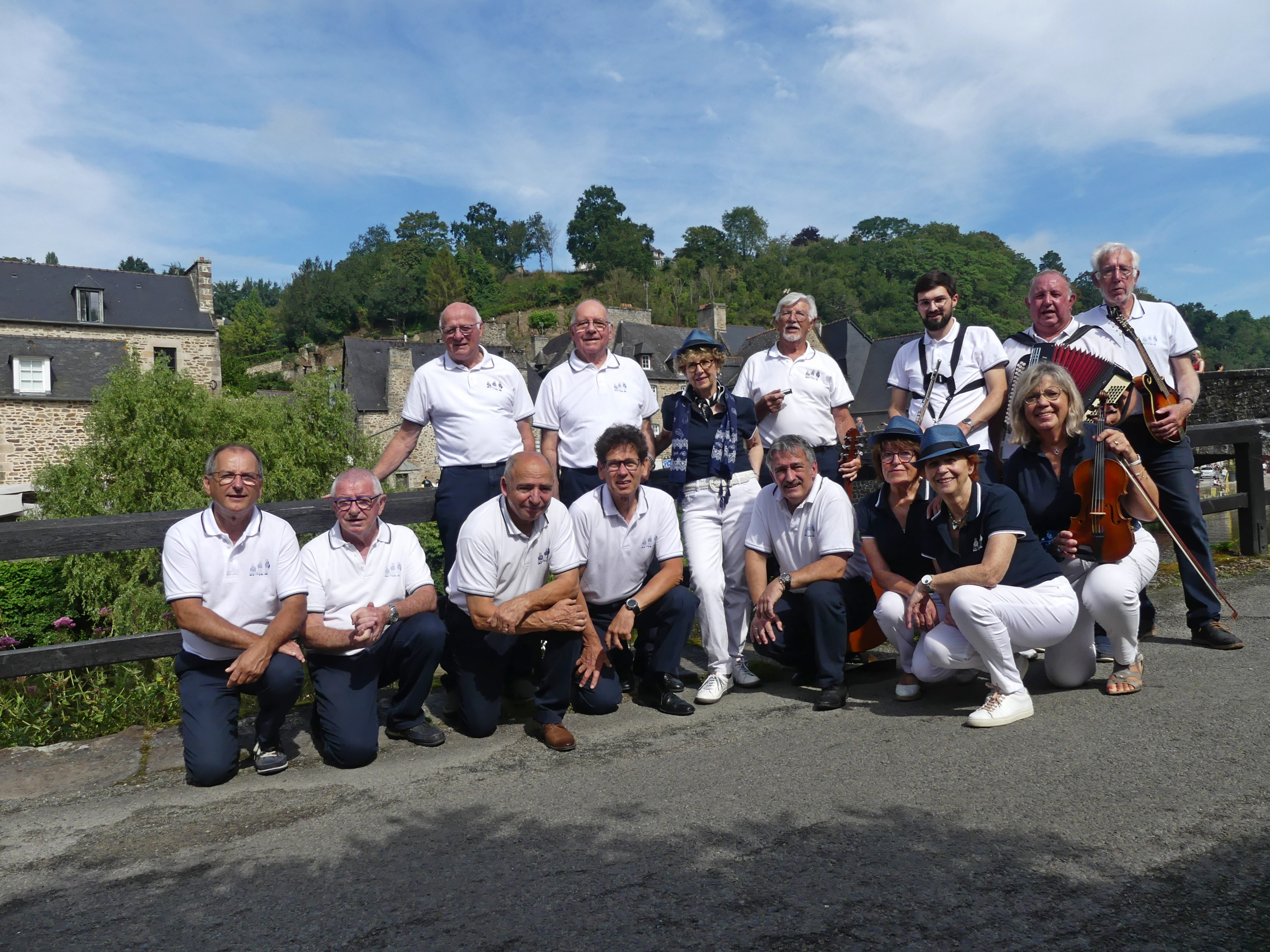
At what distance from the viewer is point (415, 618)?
181 inches

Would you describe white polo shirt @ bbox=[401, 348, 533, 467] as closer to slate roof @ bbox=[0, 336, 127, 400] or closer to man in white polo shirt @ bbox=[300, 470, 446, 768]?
man in white polo shirt @ bbox=[300, 470, 446, 768]

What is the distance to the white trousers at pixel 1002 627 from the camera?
4250 millimetres

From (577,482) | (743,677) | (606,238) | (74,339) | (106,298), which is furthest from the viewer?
(606,238)

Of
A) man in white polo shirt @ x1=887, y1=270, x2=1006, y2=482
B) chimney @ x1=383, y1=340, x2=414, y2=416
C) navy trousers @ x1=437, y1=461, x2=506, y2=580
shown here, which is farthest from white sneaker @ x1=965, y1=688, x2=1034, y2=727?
chimney @ x1=383, y1=340, x2=414, y2=416

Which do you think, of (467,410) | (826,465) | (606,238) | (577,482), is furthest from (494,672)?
(606,238)

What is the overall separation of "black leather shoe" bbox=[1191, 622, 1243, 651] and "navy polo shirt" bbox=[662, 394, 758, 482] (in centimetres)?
279

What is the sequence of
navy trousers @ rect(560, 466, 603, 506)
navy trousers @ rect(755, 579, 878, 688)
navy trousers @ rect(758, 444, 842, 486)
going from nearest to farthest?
navy trousers @ rect(755, 579, 878, 688) → navy trousers @ rect(560, 466, 603, 506) → navy trousers @ rect(758, 444, 842, 486)

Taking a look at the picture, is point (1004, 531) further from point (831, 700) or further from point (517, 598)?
point (517, 598)

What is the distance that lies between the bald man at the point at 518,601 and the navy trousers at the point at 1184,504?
346cm

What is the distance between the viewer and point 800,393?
561 centimetres

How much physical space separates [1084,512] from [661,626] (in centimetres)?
227

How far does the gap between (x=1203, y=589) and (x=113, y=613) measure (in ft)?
63.7

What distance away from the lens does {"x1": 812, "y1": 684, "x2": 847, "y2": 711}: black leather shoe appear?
467cm

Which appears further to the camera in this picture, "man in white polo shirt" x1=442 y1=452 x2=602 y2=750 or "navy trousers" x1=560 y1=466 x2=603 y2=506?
"navy trousers" x1=560 y1=466 x2=603 y2=506
